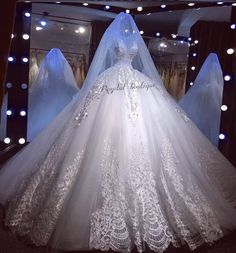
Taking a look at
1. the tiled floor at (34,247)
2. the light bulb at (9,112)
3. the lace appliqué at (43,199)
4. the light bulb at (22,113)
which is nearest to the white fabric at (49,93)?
the light bulb at (22,113)

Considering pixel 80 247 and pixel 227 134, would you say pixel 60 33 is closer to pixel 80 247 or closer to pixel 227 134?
pixel 227 134

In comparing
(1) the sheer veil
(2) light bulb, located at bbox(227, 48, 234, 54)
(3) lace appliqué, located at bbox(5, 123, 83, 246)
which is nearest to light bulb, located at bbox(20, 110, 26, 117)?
(1) the sheer veil

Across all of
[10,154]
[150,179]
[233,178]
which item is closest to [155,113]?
[150,179]

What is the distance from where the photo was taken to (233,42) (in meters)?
3.01

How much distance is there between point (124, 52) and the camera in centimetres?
264

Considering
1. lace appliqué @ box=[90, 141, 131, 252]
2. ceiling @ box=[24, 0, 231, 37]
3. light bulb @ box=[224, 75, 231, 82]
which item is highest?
ceiling @ box=[24, 0, 231, 37]

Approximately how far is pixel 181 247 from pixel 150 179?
1.52 feet

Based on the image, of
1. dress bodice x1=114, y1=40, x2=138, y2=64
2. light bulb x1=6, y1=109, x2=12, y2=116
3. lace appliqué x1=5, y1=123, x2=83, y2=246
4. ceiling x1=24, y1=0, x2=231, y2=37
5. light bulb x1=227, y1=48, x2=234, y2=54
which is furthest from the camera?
light bulb x1=6, y1=109, x2=12, y2=116

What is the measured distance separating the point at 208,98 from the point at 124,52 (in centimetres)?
105

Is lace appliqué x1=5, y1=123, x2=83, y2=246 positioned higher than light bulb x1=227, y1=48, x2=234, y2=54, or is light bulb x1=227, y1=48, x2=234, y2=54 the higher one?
light bulb x1=227, y1=48, x2=234, y2=54

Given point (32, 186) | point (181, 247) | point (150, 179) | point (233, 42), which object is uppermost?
point (233, 42)

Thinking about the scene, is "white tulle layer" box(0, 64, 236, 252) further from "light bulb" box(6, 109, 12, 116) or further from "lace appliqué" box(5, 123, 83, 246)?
"light bulb" box(6, 109, 12, 116)

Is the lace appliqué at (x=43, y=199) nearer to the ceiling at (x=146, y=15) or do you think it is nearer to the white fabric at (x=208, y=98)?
the white fabric at (x=208, y=98)

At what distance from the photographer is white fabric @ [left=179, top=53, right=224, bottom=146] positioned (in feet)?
10.1
